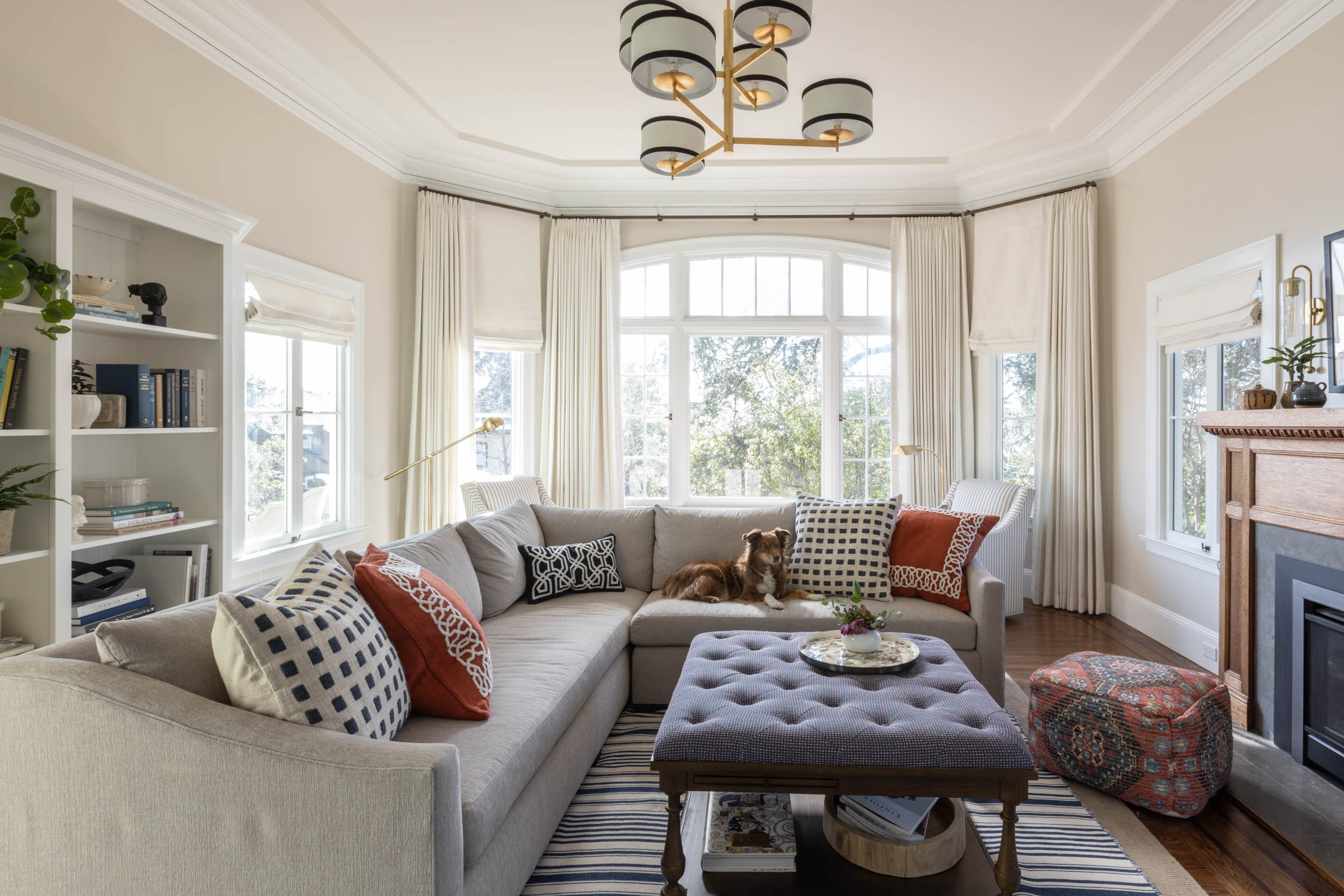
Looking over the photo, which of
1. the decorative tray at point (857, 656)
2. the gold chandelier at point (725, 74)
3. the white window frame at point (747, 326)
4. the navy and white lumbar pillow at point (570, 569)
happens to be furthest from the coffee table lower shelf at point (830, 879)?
the white window frame at point (747, 326)

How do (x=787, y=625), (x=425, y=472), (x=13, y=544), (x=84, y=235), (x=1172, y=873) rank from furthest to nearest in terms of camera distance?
(x=425, y=472) → (x=787, y=625) → (x=84, y=235) → (x=13, y=544) → (x=1172, y=873)

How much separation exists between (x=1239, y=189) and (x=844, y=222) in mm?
2499

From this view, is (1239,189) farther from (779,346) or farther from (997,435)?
(779,346)

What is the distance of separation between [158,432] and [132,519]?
0.31 m

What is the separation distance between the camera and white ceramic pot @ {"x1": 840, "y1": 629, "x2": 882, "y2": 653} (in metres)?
2.25

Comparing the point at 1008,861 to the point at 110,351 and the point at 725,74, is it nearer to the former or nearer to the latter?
the point at 725,74

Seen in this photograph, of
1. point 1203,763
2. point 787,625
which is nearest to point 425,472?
point 787,625

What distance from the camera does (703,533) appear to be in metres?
3.64

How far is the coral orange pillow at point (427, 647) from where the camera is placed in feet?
6.14

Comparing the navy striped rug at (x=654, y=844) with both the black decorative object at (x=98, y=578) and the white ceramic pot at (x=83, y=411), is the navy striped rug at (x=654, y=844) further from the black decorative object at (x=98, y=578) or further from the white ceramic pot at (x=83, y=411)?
the white ceramic pot at (x=83, y=411)

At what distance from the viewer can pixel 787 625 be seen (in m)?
3.02

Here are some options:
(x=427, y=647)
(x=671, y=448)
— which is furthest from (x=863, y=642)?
(x=671, y=448)

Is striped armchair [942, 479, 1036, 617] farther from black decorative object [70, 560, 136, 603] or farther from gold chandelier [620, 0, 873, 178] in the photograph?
black decorative object [70, 560, 136, 603]

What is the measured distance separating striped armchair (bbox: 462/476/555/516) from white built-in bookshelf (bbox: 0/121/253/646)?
1.57 m
